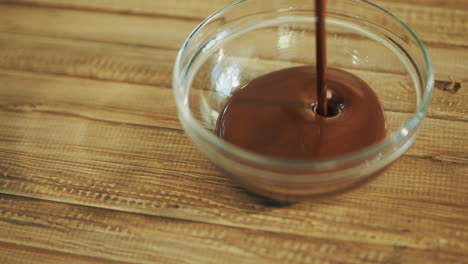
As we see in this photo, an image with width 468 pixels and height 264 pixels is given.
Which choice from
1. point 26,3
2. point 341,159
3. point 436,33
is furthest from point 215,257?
point 26,3

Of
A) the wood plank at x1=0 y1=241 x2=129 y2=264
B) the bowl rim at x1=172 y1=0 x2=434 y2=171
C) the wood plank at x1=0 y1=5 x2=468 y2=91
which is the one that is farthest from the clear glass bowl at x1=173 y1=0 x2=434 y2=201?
the wood plank at x1=0 y1=241 x2=129 y2=264

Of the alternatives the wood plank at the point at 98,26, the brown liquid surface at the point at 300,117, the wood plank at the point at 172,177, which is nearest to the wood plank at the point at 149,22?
the wood plank at the point at 98,26

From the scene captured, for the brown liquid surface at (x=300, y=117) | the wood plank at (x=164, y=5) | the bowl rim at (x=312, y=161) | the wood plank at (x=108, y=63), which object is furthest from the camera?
the wood plank at (x=164, y=5)

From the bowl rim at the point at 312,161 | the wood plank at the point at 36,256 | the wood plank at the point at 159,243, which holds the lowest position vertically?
the wood plank at the point at 36,256

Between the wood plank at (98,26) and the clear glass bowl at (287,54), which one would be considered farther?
the wood plank at (98,26)

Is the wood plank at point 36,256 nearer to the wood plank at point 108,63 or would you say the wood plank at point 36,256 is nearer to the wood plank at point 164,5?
the wood plank at point 108,63

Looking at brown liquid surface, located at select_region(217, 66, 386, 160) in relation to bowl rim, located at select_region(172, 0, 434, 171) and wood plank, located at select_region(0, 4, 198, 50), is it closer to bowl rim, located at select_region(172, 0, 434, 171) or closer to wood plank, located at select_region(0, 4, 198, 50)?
bowl rim, located at select_region(172, 0, 434, 171)

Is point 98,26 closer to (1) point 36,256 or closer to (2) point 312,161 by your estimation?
(1) point 36,256

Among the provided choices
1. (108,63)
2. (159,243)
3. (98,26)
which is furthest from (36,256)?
(98,26)
